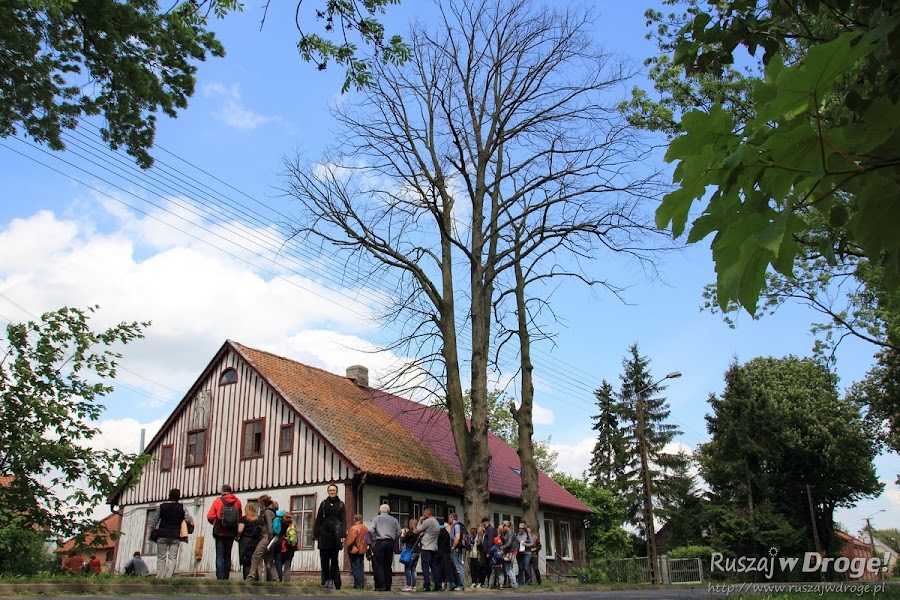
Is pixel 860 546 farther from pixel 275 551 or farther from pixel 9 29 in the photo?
pixel 9 29

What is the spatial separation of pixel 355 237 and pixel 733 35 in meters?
19.4

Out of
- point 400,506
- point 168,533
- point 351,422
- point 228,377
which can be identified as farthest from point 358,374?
point 168,533

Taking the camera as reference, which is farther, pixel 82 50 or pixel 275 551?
pixel 275 551

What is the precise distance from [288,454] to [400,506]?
435cm

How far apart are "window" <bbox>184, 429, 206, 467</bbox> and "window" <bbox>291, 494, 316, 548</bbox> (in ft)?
18.4

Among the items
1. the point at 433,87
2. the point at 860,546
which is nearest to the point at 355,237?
the point at 433,87

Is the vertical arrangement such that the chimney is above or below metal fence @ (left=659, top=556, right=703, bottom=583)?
above

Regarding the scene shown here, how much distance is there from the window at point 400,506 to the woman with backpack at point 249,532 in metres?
9.97

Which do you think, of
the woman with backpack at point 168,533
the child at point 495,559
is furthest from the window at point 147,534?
the woman with backpack at point 168,533

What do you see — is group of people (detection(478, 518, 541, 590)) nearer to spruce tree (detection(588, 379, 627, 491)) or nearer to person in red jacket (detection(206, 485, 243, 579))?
person in red jacket (detection(206, 485, 243, 579))

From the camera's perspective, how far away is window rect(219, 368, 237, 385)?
93.4ft

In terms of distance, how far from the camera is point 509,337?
23219mm

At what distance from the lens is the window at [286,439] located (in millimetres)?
25677

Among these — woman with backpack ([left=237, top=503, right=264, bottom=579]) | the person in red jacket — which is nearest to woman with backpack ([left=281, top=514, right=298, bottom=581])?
woman with backpack ([left=237, top=503, right=264, bottom=579])
